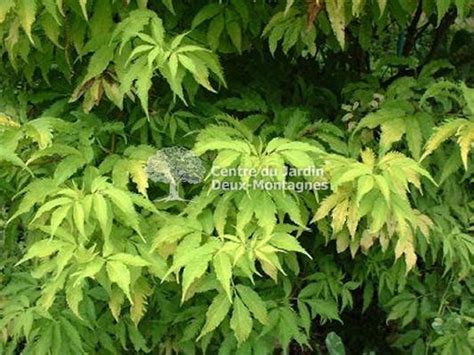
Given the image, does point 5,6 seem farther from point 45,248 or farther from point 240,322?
point 240,322

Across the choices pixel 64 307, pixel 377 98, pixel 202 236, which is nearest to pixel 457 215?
pixel 377 98

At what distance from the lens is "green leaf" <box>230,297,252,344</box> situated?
174 cm

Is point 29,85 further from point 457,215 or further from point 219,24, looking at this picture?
point 457,215

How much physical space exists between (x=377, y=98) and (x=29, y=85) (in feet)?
3.43

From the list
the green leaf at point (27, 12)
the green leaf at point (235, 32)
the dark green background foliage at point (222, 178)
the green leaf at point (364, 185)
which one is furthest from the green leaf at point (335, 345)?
the green leaf at point (27, 12)

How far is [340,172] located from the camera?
5.63ft

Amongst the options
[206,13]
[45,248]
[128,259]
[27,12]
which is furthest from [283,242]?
[27,12]

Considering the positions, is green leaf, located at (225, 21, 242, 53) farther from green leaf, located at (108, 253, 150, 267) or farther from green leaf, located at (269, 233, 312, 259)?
green leaf, located at (108, 253, 150, 267)

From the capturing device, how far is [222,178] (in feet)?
5.84

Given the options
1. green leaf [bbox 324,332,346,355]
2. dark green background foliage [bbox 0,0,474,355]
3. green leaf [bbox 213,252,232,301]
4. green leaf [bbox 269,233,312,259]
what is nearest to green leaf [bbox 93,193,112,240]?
dark green background foliage [bbox 0,0,474,355]

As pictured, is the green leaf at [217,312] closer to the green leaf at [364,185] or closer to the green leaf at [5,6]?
the green leaf at [364,185]

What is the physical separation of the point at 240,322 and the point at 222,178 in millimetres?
355

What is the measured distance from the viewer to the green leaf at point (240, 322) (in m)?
1.74

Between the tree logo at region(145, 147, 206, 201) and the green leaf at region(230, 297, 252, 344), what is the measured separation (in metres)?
0.36
